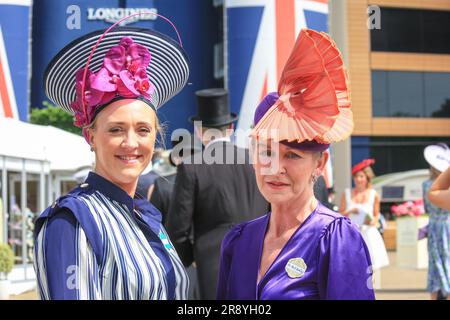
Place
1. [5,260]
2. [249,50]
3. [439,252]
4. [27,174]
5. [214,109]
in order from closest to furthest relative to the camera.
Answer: [214,109] → [439,252] → [5,260] → [27,174] → [249,50]

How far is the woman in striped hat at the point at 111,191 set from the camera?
1.73 m

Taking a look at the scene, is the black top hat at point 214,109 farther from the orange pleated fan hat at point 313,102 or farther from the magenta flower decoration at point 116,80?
the orange pleated fan hat at point 313,102

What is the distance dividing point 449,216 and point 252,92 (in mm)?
11128

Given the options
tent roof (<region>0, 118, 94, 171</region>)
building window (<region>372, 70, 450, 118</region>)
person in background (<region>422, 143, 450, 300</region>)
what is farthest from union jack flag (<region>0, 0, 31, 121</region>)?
building window (<region>372, 70, 450, 118</region>)

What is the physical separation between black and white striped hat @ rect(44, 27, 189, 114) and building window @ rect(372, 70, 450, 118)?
78.3 feet

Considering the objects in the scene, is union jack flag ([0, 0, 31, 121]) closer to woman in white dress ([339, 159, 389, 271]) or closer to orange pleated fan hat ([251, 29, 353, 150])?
orange pleated fan hat ([251, 29, 353, 150])

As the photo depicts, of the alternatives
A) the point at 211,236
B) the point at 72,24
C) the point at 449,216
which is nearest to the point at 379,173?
the point at 449,216

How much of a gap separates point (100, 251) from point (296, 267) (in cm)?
49

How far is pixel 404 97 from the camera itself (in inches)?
1084

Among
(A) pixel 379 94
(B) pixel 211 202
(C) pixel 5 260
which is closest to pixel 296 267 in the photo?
(B) pixel 211 202

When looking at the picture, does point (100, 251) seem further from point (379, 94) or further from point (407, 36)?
point (379, 94)

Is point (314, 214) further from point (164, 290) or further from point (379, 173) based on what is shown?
point (379, 173)

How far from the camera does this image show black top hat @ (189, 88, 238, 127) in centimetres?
469
